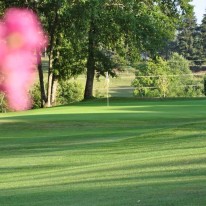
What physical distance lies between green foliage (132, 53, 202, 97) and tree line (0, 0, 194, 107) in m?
43.3

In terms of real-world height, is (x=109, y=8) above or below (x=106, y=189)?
above

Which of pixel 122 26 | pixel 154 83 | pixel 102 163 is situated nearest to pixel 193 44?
pixel 154 83

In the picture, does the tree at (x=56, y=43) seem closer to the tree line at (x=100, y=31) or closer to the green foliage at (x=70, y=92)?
the tree line at (x=100, y=31)

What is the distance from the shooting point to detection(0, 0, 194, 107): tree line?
45125 mm

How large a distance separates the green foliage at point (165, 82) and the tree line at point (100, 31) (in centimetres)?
4332

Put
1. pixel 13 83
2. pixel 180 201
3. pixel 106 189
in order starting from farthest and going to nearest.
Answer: pixel 13 83 < pixel 106 189 < pixel 180 201

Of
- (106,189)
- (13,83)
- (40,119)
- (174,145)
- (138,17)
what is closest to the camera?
(106,189)

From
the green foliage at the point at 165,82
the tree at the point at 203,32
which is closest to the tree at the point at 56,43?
the green foliage at the point at 165,82

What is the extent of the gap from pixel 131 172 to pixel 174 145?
18.7 ft

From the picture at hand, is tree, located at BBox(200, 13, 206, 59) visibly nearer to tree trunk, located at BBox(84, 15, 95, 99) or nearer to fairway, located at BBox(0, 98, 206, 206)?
tree trunk, located at BBox(84, 15, 95, 99)

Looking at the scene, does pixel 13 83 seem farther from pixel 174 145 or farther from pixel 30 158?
pixel 174 145

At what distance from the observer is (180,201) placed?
811cm

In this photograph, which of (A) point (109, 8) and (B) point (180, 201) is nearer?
(B) point (180, 201)

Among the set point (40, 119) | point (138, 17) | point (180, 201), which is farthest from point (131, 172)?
point (138, 17)
